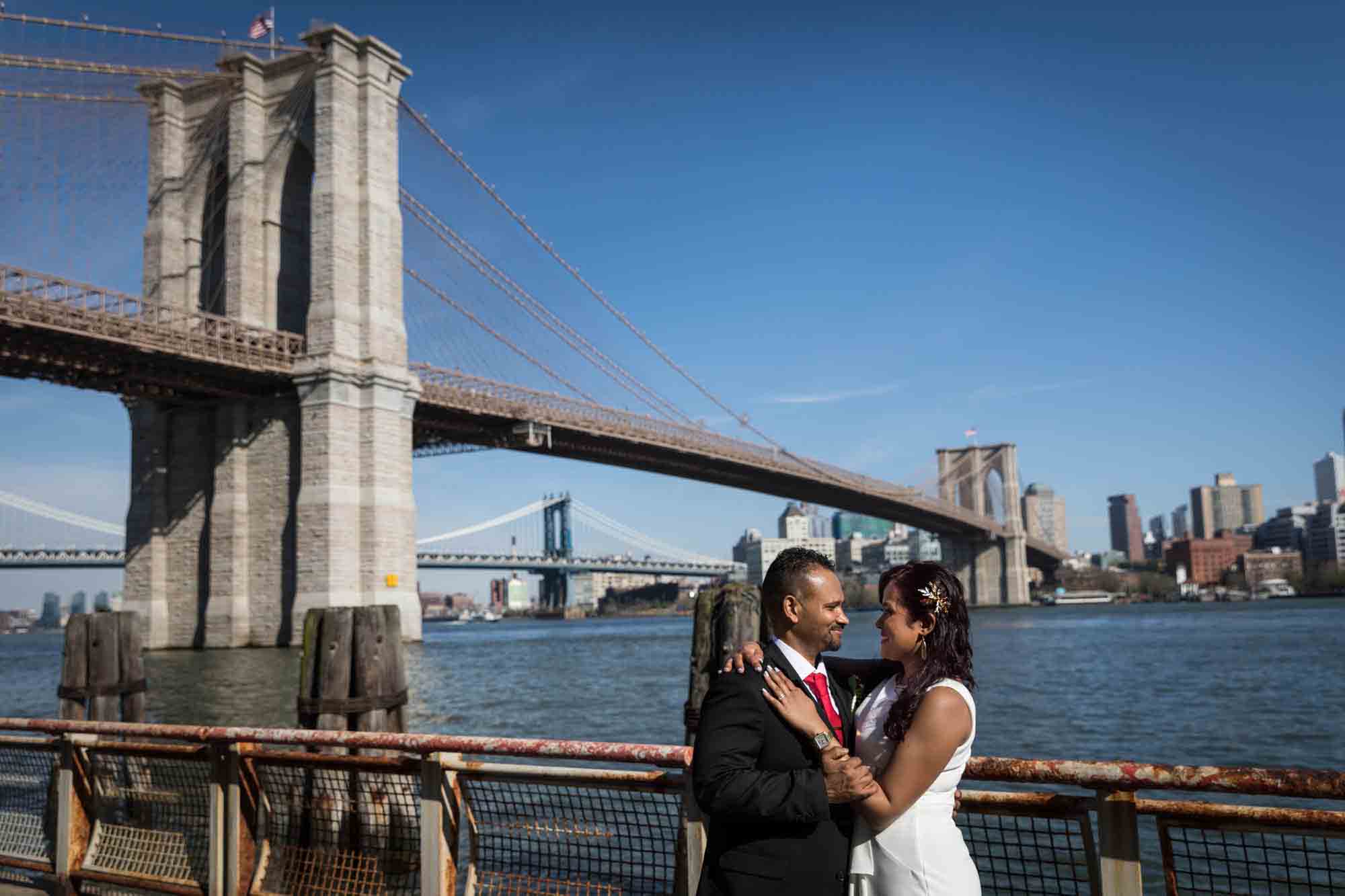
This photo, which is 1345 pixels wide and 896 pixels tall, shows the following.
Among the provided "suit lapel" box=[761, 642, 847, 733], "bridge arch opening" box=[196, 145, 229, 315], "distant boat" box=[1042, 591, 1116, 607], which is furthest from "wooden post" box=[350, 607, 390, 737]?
"distant boat" box=[1042, 591, 1116, 607]

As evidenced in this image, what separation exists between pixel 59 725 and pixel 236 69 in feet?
124

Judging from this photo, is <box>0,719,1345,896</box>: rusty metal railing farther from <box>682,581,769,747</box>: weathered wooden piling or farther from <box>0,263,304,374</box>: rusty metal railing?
<box>0,263,304,374</box>: rusty metal railing

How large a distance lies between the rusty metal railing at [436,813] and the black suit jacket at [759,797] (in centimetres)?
47

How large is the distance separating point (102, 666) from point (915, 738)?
10.00m

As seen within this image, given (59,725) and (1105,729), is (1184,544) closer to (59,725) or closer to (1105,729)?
(1105,729)

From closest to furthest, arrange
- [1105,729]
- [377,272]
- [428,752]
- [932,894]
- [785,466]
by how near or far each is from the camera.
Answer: [932,894]
[428,752]
[1105,729]
[377,272]
[785,466]

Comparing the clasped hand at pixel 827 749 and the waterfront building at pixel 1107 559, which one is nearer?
the clasped hand at pixel 827 749

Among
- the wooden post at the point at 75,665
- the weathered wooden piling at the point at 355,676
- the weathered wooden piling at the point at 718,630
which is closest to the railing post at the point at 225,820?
the weathered wooden piling at the point at 355,676

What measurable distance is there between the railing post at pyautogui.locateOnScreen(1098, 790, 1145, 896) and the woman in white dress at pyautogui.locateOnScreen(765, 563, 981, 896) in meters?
0.46

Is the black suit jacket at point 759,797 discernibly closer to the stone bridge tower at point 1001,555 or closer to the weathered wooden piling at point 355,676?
the weathered wooden piling at point 355,676

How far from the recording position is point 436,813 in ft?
12.0

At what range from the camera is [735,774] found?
7.51ft

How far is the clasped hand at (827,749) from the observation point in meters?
2.24

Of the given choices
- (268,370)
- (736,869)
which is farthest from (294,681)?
(736,869)
